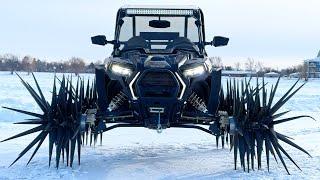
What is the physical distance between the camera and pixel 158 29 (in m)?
8.71

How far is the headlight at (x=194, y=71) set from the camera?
6.55m

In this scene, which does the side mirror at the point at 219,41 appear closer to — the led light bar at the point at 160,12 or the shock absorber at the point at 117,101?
the led light bar at the point at 160,12

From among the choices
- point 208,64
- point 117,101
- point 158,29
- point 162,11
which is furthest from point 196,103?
point 162,11

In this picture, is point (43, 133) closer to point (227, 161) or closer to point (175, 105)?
point (175, 105)

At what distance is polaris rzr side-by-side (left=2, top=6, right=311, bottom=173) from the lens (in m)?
6.56

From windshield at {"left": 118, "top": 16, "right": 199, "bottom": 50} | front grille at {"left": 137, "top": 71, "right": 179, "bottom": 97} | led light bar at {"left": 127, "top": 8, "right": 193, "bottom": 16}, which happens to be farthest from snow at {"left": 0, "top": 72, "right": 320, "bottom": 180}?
led light bar at {"left": 127, "top": 8, "right": 193, "bottom": 16}

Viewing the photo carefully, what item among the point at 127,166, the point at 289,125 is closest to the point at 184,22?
the point at 127,166

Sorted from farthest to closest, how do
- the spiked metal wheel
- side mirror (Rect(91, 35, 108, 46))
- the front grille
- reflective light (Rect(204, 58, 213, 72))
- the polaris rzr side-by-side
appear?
→ side mirror (Rect(91, 35, 108, 46)), reflective light (Rect(204, 58, 213, 72)), the spiked metal wheel, the polaris rzr side-by-side, the front grille

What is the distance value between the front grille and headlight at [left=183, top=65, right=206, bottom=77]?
0.21 m

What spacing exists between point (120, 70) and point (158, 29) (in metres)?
2.21

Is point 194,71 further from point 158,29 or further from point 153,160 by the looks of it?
point 158,29

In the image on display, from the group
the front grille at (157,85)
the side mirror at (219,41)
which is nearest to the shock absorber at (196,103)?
the front grille at (157,85)

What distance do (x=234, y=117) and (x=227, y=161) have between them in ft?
3.99

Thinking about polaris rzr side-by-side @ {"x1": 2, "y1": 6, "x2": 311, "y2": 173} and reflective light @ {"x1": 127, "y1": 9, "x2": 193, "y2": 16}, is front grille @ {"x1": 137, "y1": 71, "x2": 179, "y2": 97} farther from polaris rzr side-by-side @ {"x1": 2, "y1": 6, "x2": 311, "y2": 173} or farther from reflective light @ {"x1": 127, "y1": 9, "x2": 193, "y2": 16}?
reflective light @ {"x1": 127, "y1": 9, "x2": 193, "y2": 16}
